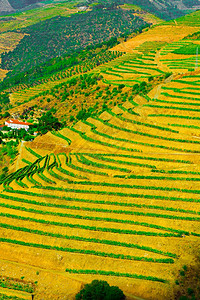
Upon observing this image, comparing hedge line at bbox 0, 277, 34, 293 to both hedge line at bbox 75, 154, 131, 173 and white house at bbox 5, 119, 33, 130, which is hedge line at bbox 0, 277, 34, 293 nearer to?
hedge line at bbox 75, 154, 131, 173

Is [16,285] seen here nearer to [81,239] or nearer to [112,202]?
[81,239]

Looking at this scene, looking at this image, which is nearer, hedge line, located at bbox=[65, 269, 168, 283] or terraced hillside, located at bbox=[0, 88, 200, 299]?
hedge line, located at bbox=[65, 269, 168, 283]

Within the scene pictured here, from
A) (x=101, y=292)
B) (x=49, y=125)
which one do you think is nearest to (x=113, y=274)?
(x=101, y=292)

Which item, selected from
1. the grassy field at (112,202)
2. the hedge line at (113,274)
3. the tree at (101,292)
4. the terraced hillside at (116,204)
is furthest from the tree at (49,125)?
the tree at (101,292)

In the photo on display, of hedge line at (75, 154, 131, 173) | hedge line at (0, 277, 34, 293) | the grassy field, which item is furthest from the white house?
hedge line at (0, 277, 34, 293)

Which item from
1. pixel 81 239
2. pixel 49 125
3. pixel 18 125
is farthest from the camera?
pixel 18 125

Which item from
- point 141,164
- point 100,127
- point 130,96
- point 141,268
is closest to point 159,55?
point 130,96

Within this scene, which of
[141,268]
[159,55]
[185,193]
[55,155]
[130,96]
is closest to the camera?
[141,268]

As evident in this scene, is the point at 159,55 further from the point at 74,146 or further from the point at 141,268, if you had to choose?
the point at 141,268

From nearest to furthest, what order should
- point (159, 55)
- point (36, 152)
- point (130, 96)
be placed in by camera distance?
point (36, 152)
point (130, 96)
point (159, 55)
